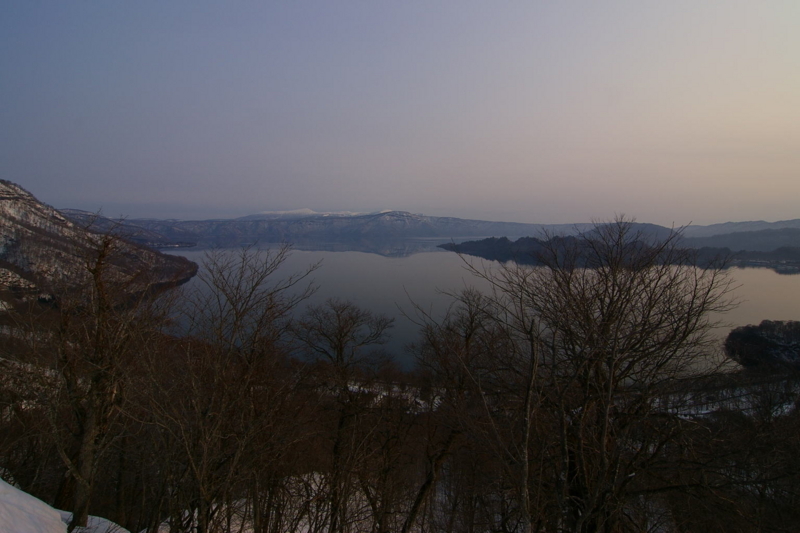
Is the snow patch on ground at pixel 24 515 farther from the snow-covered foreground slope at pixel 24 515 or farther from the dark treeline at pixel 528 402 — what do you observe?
the dark treeline at pixel 528 402

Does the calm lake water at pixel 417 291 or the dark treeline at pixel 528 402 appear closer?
the dark treeline at pixel 528 402

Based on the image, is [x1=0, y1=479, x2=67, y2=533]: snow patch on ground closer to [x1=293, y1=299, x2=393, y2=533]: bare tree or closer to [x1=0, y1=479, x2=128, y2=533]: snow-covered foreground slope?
[x1=0, y1=479, x2=128, y2=533]: snow-covered foreground slope

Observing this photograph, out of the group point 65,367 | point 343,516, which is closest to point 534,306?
point 343,516

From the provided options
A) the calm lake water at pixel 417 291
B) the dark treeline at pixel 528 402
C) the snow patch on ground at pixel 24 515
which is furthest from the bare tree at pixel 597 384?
the calm lake water at pixel 417 291

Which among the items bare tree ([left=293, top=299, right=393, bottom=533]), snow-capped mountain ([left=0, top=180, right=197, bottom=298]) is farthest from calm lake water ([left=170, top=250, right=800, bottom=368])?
bare tree ([left=293, top=299, right=393, bottom=533])

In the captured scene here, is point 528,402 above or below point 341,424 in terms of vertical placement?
above

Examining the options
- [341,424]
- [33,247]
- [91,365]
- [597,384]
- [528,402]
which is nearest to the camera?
[528,402]

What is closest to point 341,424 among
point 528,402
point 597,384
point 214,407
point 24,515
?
point 214,407

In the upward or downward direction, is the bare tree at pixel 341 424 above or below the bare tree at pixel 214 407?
below

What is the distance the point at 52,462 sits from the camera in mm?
7043

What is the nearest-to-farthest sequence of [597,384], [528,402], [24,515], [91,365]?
1. [528,402]
2. [597,384]
3. [24,515]
4. [91,365]

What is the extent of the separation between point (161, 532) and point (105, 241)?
3.84 metres

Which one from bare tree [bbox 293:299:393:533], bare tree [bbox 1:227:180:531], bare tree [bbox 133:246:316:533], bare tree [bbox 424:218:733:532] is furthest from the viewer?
bare tree [bbox 293:299:393:533]

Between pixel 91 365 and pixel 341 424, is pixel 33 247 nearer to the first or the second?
pixel 341 424
